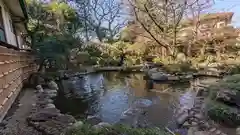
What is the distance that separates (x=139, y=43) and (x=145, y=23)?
2.40 metres

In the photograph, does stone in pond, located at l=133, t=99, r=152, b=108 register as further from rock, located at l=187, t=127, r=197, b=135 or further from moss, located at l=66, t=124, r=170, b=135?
moss, located at l=66, t=124, r=170, b=135

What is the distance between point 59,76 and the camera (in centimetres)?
1130

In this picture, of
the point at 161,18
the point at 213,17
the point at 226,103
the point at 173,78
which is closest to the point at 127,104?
the point at 226,103

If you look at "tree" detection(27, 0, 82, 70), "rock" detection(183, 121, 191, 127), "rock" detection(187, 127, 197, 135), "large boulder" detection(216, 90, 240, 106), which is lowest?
"rock" detection(183, 121, 191, 127)

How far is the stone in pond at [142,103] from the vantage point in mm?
6195

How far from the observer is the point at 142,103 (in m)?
6.43

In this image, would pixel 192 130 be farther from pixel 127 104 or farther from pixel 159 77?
pixel 159 77

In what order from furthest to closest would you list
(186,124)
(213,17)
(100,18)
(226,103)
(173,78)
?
(100,18) < (213,17) < (173,78) < (226,103) < (186,124)

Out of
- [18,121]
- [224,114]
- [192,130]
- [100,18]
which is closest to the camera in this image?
[18,121]

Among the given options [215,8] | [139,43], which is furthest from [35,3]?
[215,8]

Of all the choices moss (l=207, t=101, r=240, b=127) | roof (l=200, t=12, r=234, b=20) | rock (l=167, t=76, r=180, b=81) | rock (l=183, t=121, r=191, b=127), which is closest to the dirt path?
rock (l=183, t=121, r=191, b=127)

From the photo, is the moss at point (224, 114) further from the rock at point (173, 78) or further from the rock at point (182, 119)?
the rock at point (173, 78)

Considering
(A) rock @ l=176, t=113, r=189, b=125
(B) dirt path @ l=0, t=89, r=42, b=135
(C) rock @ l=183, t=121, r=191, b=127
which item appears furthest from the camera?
(A) rock @ l=176, t=113, r=189, b=125

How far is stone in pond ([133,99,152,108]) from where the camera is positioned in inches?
244
